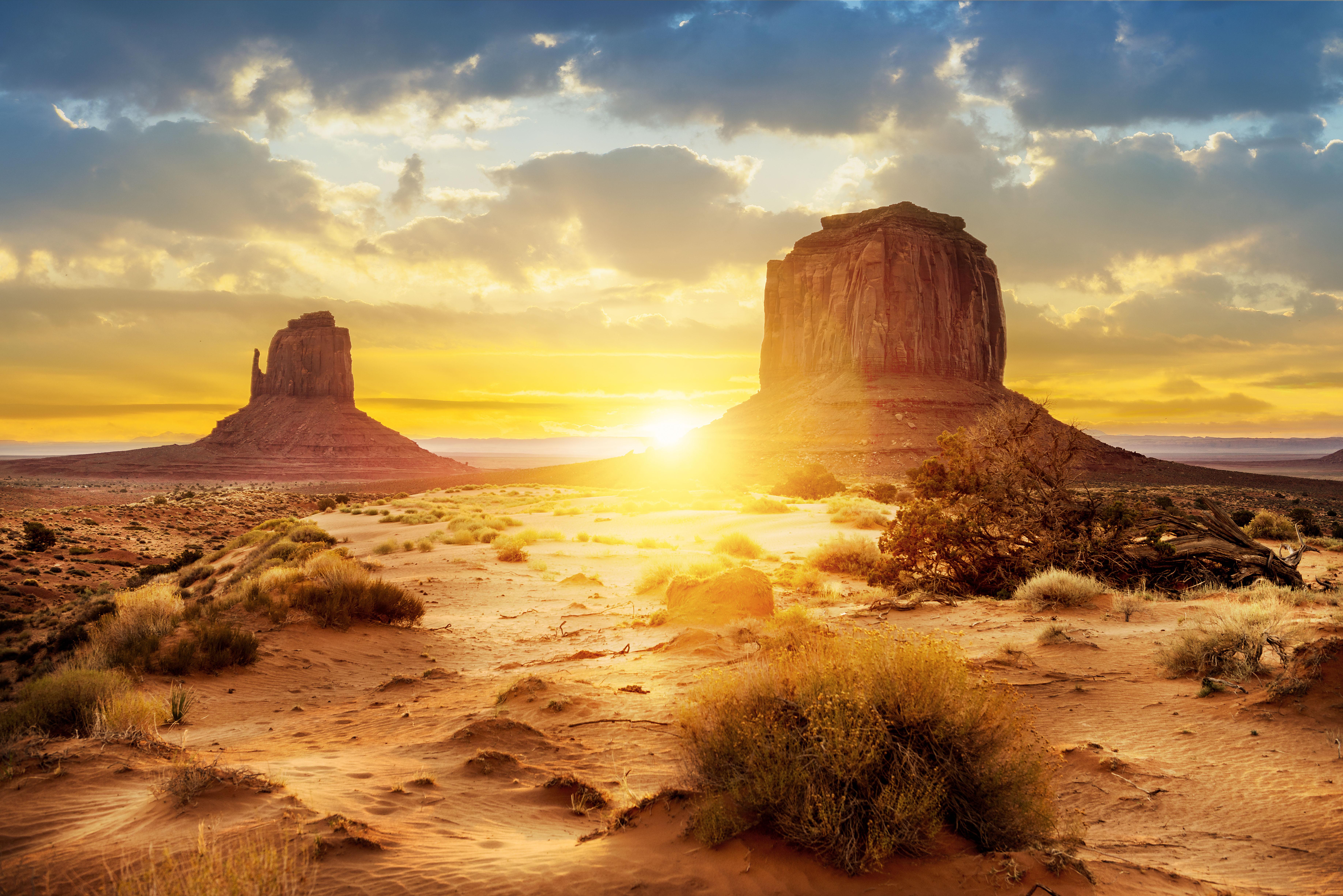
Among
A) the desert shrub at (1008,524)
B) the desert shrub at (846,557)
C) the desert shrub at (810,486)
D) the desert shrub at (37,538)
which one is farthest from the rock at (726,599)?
the desert shrub at (810,486)

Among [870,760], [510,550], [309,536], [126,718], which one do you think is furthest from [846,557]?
[309,536]

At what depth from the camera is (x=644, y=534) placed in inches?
1054

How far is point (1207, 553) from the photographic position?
1295 centimetres

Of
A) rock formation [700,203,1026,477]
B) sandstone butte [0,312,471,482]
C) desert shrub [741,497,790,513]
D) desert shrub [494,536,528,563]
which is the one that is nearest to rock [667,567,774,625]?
desert shrub [494,536,528,563]

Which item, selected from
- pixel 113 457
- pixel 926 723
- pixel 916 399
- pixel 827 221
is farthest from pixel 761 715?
pixel 113 457

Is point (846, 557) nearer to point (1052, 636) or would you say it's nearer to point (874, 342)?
point (1052, 636)

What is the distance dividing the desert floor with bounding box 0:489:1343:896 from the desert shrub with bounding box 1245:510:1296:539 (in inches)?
566

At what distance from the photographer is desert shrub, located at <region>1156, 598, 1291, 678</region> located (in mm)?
7742

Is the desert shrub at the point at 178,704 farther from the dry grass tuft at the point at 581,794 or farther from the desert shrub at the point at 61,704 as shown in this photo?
the dry grass tuft at the point at 581,794

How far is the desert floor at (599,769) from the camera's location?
399cm

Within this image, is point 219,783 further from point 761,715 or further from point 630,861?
point 761,715

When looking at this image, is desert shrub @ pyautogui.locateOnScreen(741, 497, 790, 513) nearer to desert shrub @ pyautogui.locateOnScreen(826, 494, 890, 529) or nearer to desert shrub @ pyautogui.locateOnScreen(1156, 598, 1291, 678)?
desert shrub @ pyautogui.locateOnScreen(826, 494, 890, 529)

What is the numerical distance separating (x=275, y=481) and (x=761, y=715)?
110 metres

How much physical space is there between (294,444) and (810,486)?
324 ft
